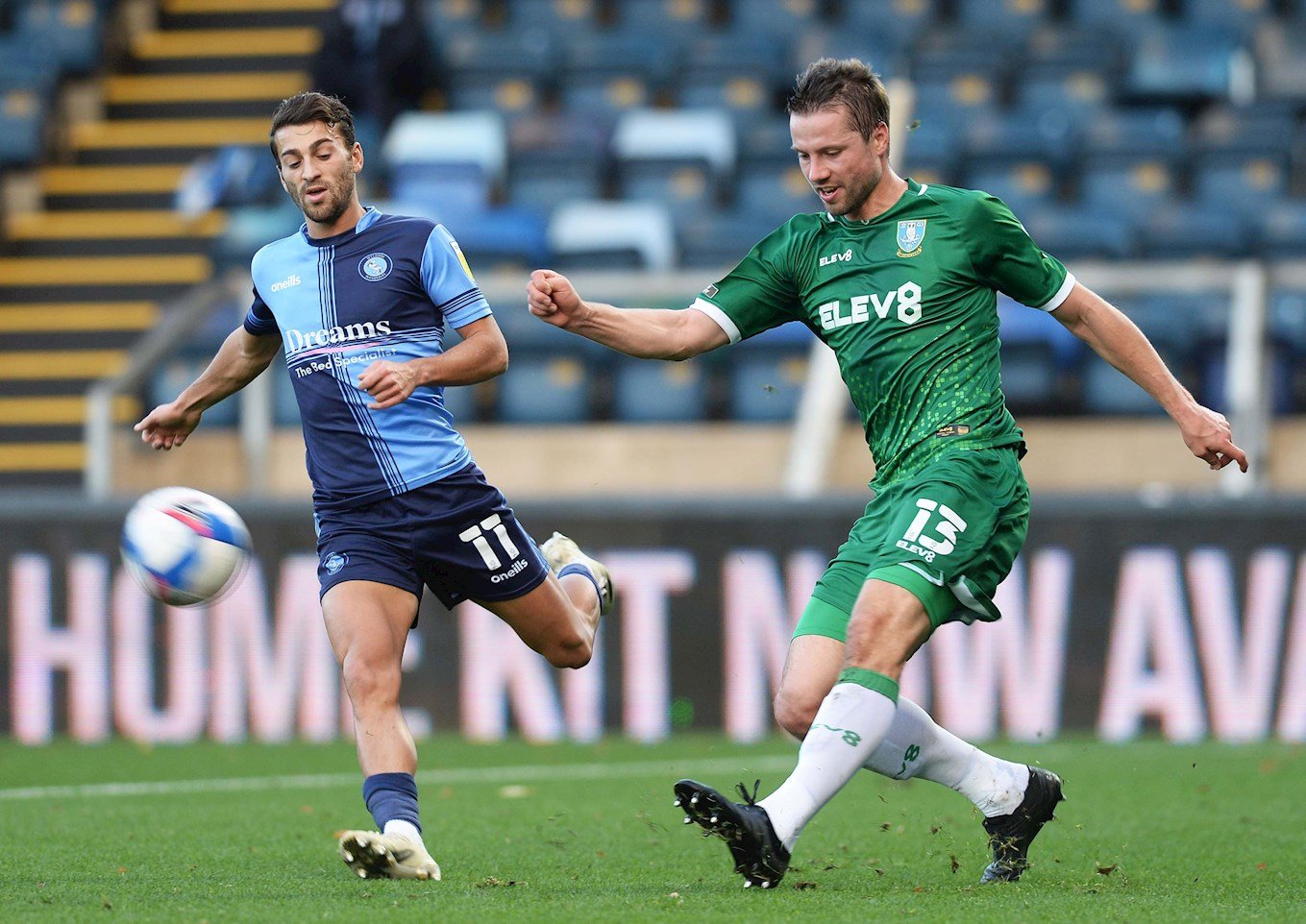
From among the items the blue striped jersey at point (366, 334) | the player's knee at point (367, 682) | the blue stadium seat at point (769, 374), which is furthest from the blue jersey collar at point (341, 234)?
the blue stadium seat at point (769, 374)

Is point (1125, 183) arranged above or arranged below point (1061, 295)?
above

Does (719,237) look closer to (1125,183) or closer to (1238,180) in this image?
(1125,183)

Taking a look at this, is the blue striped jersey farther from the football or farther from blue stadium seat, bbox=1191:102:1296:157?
blue stadium seat, bbox=1191:102:1296:157

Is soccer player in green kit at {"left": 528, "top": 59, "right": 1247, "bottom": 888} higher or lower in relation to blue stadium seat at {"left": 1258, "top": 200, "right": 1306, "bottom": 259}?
lower

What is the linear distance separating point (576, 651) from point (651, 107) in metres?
9.36

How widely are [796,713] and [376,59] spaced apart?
10640 millimetres

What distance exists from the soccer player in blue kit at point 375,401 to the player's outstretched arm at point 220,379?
25 centimetres

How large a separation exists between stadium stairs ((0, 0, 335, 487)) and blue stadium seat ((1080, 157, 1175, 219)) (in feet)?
20.3

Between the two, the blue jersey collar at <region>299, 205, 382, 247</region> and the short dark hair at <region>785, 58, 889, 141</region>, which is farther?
the blue jersey collar at <region>299, 205, 382, 247</region>

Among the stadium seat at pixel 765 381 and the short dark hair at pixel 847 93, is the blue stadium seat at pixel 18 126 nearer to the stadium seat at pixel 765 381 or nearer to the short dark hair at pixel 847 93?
the stadium seat at pixel 765 381

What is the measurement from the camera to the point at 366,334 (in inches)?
230

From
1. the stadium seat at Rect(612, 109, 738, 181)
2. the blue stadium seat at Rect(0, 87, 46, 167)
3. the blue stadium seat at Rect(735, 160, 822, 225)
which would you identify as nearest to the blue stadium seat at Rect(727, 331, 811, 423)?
the blue stadium seat at Rect(735, 160, 822, 225)

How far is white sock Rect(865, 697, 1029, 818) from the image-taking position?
5504 millimetres

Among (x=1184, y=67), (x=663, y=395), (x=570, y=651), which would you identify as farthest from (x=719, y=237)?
(x=570, y=651)
